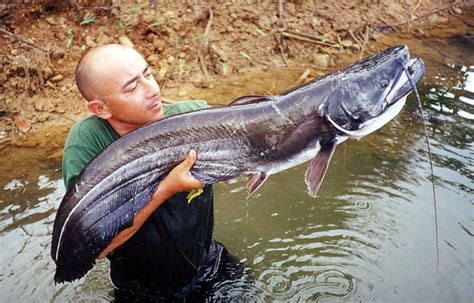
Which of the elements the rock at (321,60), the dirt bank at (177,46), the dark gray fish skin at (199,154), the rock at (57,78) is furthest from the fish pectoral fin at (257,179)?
the rock at (321,60)

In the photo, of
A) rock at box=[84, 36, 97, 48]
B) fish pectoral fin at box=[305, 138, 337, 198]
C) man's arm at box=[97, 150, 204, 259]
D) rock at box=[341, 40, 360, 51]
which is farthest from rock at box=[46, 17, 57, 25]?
fish pectoral fin at box=[305, 138, 337, 198]

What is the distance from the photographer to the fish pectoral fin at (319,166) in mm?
2396

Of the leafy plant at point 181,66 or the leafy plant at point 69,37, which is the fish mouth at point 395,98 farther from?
the leafy plant at point 69,37

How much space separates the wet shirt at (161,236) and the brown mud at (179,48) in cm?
270

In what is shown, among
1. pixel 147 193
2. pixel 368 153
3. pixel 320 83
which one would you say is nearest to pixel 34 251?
pixel 147 193

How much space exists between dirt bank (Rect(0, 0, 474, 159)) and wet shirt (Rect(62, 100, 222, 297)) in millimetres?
2890

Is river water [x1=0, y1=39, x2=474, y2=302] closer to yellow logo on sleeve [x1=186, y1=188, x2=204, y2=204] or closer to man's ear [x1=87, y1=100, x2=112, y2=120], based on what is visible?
yellow logo on sleeve [x1=186, y1=188, x2=204, y2=204]

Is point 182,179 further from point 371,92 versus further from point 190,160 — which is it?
point 371,92

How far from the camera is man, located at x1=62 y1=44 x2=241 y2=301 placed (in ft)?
8.41

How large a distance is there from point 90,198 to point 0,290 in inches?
74.1

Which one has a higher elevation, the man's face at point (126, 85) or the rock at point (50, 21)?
the man's face at point (126, 85)

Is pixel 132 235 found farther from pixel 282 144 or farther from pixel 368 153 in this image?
pixel 368 153

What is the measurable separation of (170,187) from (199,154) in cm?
22

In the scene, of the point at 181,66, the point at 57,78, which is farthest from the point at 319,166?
the point at 57,78
